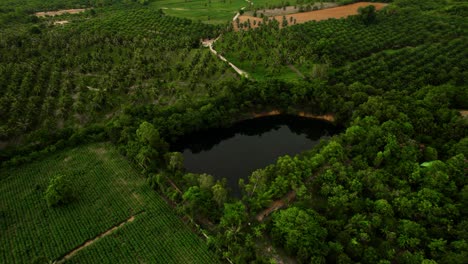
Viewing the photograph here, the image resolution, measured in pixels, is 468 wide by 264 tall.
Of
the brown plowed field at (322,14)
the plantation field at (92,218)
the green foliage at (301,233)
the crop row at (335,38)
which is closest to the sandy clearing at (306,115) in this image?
the crop row at (335,38)

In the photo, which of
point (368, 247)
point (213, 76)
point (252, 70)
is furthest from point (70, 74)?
point (368, 247)

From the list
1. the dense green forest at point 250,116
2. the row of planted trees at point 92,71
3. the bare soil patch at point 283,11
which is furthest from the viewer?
the bare soil patch at point 283,11

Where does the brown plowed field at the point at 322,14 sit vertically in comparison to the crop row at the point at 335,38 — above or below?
above

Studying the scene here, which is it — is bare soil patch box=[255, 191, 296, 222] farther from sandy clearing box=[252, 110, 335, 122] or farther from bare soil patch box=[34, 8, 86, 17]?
bare soil patch box=[34, 8, 86, 17]

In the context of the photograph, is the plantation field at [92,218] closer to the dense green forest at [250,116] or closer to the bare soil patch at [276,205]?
the dense green forest at [250,116]

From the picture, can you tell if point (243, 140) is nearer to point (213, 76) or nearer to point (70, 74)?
point (213, 76)

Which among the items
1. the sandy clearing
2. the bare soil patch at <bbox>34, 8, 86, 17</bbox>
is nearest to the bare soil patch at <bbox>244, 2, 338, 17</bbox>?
the sandy clearing

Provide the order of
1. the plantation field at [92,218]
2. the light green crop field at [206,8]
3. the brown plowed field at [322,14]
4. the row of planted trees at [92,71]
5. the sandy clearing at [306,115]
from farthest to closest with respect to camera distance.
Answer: the light green crop field at [206,8] < the brown plowed field at [322,14] < the sandy clearing at [306,115] < the row of planted trees at [92,71] < the plantation field at [92,218]

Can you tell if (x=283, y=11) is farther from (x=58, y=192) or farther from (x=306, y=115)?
(x=58, y=192)
